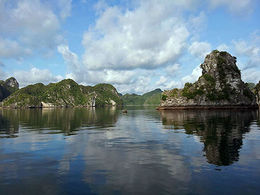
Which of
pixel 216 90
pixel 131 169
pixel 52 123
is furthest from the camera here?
pixel 216 90

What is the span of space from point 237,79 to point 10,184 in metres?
192

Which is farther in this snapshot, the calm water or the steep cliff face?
the steep cliff face

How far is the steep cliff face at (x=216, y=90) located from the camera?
6398 inches

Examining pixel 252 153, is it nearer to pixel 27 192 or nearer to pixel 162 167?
pixel 162 167

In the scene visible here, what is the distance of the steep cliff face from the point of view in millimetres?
162500

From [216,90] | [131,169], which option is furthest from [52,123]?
[216,90]

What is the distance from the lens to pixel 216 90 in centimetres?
16838

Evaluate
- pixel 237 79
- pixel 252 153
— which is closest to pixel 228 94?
pixel 237 79

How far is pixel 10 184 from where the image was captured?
13.1 metres

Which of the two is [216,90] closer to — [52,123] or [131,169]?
[52,123]

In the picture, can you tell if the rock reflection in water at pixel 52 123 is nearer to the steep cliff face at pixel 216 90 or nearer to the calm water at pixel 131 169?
the calm water at pixel 131 169

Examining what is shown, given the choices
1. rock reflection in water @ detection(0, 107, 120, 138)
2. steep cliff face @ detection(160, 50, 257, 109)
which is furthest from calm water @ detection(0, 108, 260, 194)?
steep cliff face @ detection(160, 50, 257, 109)

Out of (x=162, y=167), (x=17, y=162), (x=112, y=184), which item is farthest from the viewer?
(x=17, y=162)

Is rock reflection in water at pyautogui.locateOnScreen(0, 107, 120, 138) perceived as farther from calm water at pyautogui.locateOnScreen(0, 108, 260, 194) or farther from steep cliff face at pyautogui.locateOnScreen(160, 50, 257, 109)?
steep cliff face at pyautogui.locateOnScreen(160, 50, 257, 109)
